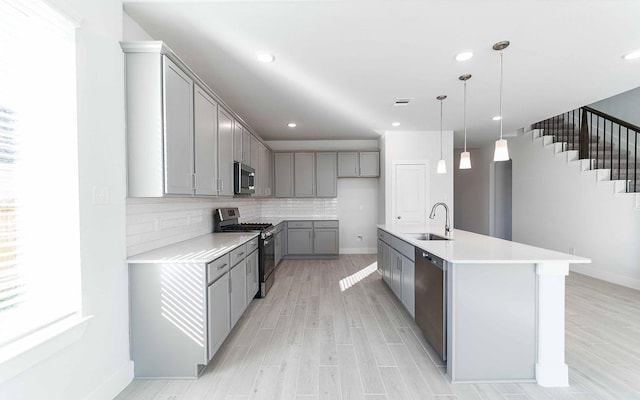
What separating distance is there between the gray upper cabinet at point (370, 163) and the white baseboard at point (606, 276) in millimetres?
3836

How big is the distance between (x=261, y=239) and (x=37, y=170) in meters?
2.30

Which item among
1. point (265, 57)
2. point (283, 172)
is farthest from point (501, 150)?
point (283, 172)

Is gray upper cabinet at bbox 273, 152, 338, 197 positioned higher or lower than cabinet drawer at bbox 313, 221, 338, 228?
higher

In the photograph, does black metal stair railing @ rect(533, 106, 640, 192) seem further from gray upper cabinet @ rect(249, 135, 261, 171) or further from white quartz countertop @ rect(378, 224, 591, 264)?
gray upper cabinet @ rect(249, 135, 261, 171)

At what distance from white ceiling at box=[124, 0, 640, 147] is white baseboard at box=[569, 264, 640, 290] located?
263cm

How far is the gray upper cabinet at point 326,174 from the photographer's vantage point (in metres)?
6.04

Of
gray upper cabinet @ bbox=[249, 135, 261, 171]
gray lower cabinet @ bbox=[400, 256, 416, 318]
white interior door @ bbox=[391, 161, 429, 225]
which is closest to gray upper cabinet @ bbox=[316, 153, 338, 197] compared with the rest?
white interior door @ bbox=[391, 161, 429, 225]

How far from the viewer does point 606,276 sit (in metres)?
4.29

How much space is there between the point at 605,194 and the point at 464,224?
158 inches

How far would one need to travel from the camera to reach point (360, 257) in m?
6.10

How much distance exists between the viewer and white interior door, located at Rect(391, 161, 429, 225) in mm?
5586

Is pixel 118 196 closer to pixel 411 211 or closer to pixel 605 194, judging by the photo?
pixel 411 211

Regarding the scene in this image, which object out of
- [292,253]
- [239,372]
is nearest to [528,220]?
[292,253]

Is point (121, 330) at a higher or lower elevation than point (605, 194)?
lower
